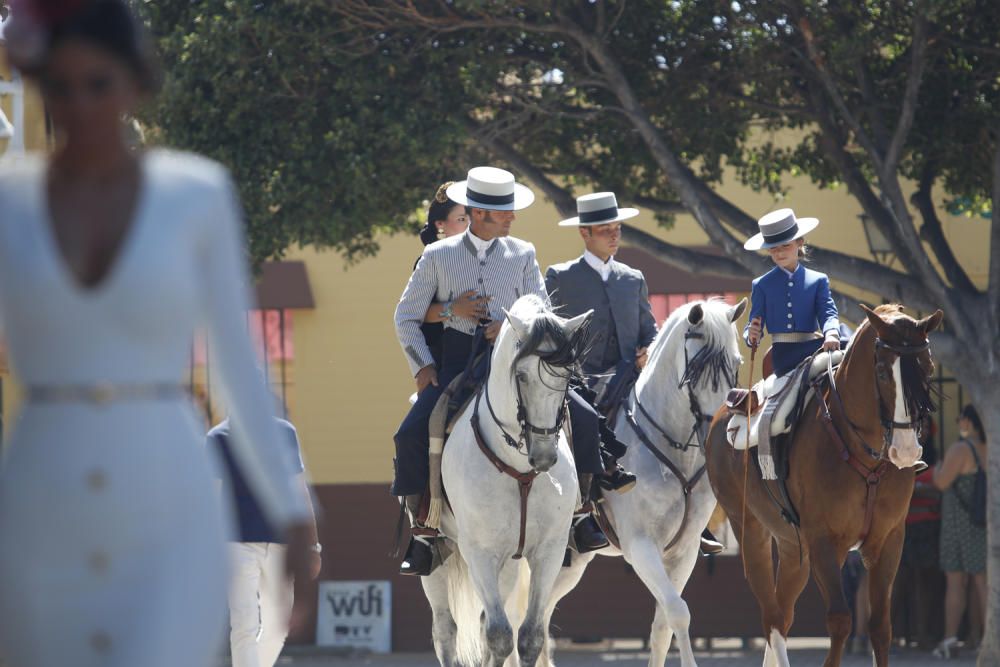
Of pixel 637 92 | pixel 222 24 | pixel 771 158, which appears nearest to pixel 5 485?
pixel 222 24

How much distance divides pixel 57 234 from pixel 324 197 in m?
10.6

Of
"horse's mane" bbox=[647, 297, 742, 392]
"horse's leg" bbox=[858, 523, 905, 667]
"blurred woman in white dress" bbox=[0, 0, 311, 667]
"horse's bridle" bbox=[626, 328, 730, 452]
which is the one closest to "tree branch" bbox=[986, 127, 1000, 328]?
"horse's mane" bbox=[647, 297, 742, 392]

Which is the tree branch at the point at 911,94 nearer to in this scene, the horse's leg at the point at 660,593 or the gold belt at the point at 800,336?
the gold belt at the point at 800,336

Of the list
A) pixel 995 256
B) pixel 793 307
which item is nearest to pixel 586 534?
pixel 793 307

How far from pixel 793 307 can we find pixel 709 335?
21.7 inches

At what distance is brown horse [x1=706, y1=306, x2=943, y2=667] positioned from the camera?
8.84 metres

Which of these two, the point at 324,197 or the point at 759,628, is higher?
the point at 324,197

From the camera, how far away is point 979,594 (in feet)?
51.7

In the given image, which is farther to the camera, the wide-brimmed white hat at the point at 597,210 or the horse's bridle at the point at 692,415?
the wide-brimmed white hat at the point at 597,210

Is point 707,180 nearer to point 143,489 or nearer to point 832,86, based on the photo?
point 832,86

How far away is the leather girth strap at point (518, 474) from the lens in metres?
8.48

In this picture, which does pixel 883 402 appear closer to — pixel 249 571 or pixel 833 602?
pixel 833 602

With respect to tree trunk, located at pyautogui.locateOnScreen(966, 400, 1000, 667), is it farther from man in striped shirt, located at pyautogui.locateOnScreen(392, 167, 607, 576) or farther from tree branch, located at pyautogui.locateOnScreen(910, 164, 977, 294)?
man in striped shirt, located at pyautogui.locateOnScreen(392, 167, 607, 576)

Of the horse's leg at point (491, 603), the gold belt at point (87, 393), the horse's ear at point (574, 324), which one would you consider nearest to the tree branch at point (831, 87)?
the horse's ear at point (574, 324)
